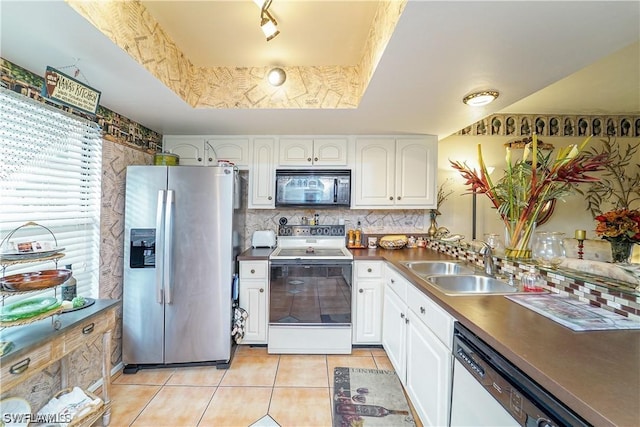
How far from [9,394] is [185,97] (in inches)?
80.0

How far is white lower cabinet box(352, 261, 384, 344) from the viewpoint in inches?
94.7

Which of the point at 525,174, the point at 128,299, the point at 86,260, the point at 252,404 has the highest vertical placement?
the point at 525,174

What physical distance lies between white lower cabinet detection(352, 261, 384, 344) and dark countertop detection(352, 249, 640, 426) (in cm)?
115

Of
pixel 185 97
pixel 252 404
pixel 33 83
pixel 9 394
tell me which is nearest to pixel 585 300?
pixel 252 404

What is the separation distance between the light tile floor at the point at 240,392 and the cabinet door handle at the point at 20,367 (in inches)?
33.1

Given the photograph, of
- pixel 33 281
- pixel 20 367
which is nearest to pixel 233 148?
pixel 33 281

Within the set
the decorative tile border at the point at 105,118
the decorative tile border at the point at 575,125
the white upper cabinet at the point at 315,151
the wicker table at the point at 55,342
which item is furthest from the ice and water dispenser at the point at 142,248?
the decorative tile border at the point at 575,125

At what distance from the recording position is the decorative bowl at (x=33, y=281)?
1.19m

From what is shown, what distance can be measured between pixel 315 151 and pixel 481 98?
4.98ft

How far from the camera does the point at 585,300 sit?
1.19 m

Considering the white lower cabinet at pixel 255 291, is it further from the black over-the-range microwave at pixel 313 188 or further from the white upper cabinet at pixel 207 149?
A: the white upper cabinet at pixel 207 149

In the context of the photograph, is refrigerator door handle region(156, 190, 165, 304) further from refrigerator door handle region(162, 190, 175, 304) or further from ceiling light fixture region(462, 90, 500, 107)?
ceiling light fixture region(462, 90, 500, 107)

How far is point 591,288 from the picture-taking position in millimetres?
1167

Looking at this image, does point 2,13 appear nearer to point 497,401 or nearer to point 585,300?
point 497,401
